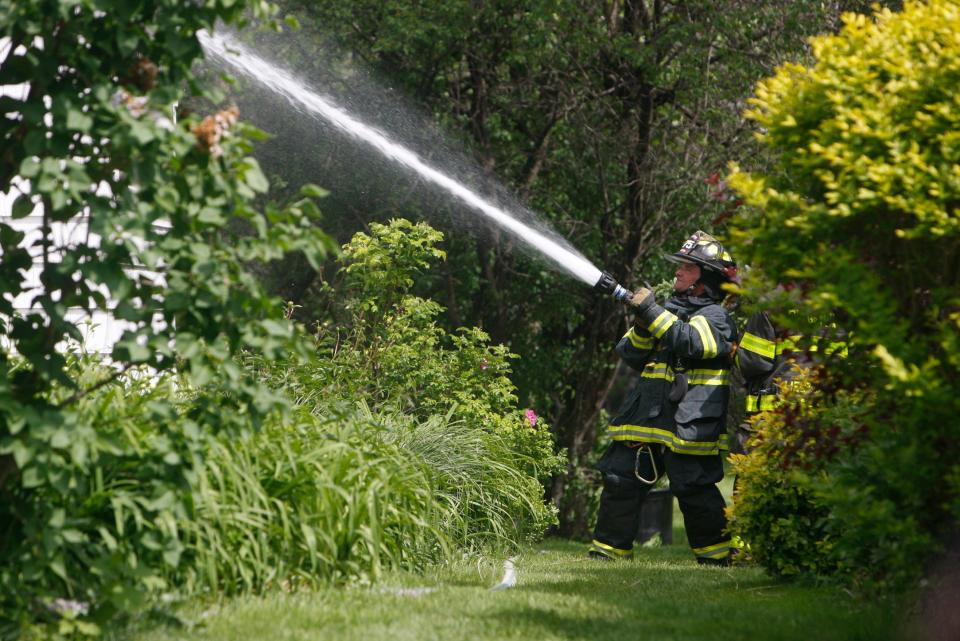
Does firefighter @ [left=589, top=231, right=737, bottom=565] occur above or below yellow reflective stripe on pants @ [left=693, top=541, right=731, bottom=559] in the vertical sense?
above

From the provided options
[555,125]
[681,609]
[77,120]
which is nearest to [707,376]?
[681,609]

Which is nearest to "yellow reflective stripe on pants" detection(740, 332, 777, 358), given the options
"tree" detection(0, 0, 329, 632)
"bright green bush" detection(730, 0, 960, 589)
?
"bright green bush" detection(730, 0, 960, 589)

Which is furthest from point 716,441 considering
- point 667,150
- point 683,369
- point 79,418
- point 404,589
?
point 79,418

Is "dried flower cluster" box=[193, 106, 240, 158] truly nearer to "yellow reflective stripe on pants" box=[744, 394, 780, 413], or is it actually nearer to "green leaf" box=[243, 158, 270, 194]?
"green leaf" box=[243, 158, 270, 194]

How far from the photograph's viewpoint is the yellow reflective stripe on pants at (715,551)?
6617 millimetres

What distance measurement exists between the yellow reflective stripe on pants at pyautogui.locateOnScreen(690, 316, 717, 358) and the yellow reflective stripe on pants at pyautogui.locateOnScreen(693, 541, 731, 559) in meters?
1.12

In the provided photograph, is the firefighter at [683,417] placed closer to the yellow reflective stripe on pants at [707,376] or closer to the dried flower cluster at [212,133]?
the yellow reflective stripe on pants at [707,376]

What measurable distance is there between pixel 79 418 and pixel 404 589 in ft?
5.04

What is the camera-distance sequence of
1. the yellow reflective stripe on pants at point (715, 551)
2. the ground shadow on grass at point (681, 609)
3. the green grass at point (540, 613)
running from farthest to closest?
the yellow reflective stripe on pants at point (715, 551)
the ground shadow on grass at point (681, 609)
the green grass at point (540, 613)

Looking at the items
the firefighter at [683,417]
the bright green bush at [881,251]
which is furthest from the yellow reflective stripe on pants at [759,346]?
the bright green bush at [881,251]

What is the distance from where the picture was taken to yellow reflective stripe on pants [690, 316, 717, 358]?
6.38m

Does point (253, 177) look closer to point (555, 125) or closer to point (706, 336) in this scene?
point (706, 336)

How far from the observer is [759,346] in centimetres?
684

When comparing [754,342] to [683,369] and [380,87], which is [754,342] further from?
[380,87]
